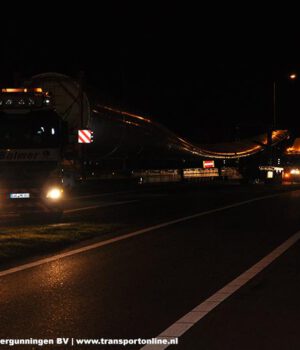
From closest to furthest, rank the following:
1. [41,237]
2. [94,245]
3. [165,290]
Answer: [165,290], [94,245], [41,237]

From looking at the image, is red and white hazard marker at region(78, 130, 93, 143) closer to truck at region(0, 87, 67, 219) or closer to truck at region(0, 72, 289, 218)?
truck at region(0, 72, 289, 218)

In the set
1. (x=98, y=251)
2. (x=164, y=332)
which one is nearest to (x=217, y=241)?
(x=98, y=251)

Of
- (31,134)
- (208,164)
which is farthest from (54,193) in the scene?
(208,164)

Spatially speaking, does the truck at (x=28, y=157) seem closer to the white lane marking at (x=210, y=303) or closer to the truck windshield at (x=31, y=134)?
the truck windshield at (x=31, y=134)

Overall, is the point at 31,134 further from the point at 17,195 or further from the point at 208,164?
the point at 208,164

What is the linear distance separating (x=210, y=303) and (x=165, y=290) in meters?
0.96

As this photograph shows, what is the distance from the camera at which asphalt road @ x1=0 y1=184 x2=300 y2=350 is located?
6.81 metres

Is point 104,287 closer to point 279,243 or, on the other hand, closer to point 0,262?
point 0,262

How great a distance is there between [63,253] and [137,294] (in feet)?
13.8

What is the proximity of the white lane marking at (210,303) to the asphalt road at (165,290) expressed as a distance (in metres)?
0.08

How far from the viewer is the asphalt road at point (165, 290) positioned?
268 inches

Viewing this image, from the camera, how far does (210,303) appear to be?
813 cm

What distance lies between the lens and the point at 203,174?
4828 cm

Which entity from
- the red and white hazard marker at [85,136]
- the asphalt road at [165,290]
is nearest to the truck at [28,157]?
the asphalt road at [165,290]
